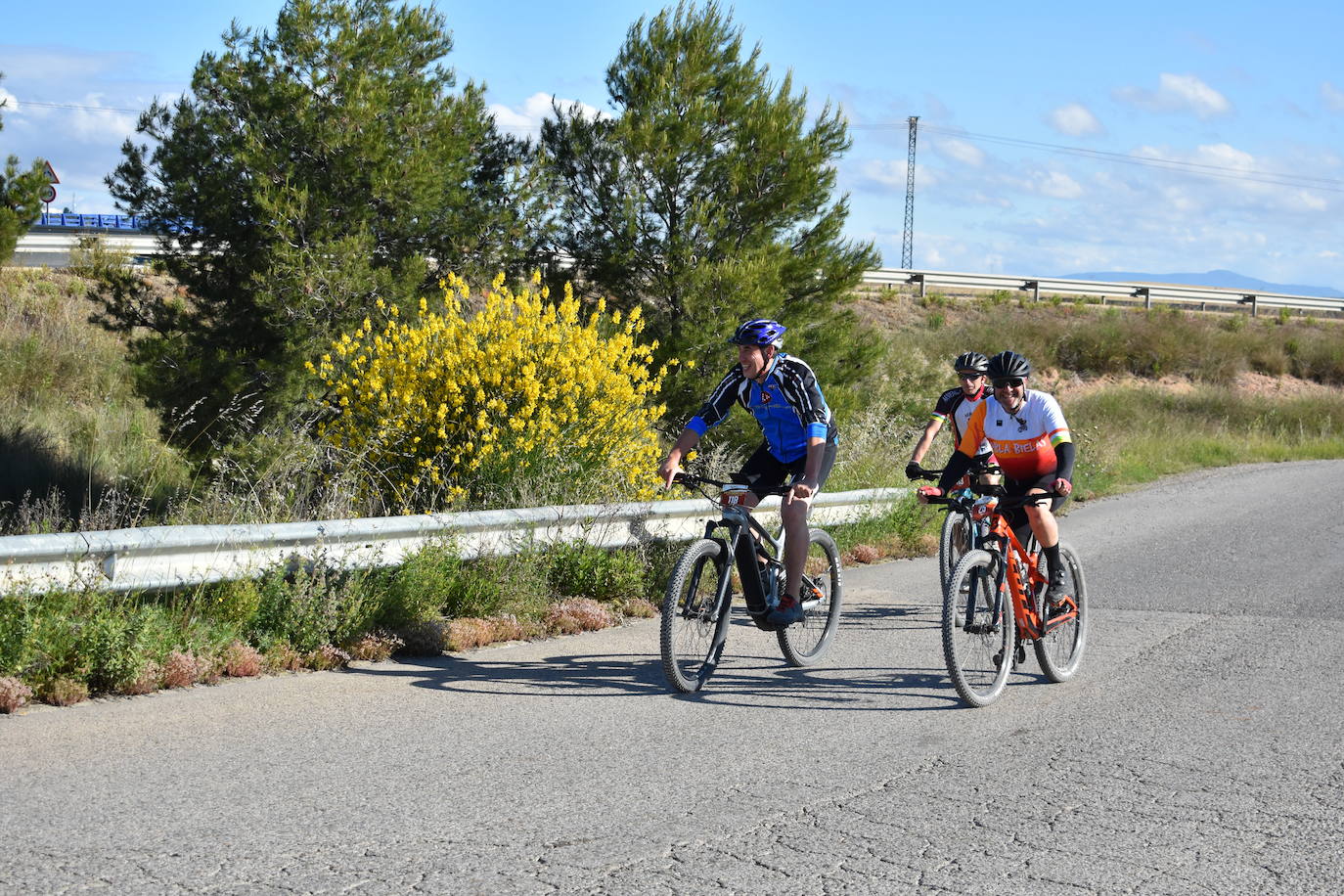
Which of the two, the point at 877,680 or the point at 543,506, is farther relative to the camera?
the point at 543,506

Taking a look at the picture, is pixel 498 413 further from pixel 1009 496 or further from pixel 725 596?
pixel 1009 496

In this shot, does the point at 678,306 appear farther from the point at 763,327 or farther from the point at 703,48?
the point at 763,327

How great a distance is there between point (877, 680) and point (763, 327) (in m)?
2.10

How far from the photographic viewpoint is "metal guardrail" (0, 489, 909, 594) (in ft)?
20.4

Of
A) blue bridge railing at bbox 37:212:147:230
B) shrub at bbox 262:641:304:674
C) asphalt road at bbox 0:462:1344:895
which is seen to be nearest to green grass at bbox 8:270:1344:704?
shrub at bbox 262:641:304:674

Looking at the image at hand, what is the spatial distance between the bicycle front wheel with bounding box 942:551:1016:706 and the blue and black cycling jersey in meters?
1.14

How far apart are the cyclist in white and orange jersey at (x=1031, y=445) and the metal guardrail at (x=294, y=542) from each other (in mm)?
1653

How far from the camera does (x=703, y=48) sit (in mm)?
16891

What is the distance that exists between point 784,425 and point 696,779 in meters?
2.78

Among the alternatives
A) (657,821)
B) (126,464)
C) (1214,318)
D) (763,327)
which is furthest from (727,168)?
(1214,318)

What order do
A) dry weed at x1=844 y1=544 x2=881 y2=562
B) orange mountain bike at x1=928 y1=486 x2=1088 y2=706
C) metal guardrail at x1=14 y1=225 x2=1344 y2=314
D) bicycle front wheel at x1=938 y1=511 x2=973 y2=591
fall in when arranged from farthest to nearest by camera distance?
metal guardrail at x1=14 y1=225 x2=1344 y2=314 → dry weed at x1=844 y1=544 x2=881 y2=562 → bicycle front wheel at x1=938 y1=511 x2=973 y2=591 → orange mountain bike at x1=928 y1=486 x2=1088 y2=706

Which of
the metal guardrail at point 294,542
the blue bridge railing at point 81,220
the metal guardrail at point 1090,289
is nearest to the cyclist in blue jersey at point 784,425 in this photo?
the metal guardrail at point 294,542

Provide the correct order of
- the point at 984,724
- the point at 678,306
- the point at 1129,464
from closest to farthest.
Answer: the point at 984,724, the point at 678,306, the point at 1129,464

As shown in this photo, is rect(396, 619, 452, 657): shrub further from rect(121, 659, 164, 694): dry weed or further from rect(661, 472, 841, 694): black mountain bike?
rect(121, 659, 164, 694): dry weed
